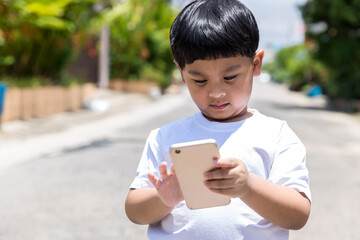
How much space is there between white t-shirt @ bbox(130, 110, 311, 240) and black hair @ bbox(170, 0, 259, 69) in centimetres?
21

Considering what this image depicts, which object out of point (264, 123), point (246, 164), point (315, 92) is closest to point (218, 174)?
point (246, 164)

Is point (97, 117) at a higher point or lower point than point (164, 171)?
lower

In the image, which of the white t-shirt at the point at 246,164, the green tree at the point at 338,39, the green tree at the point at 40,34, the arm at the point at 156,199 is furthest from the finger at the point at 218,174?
the green tree at the point at 338,39

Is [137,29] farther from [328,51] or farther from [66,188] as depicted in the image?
[66,188]

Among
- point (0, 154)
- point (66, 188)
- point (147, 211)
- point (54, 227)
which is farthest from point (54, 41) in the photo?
point (147, 211)

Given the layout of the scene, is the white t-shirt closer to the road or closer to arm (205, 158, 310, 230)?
arm (205, 158, 310, 230)

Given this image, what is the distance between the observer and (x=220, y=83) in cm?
167

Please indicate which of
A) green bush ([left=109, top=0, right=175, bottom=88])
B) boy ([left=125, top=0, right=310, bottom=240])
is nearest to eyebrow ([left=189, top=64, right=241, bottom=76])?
boy ([left=125, top=0, right=310, bottom=240])

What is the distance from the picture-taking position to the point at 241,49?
1.68 m

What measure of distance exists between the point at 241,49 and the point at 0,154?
8.82m

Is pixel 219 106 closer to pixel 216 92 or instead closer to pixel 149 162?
pixel 216 92

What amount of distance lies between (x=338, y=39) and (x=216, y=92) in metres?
26.3

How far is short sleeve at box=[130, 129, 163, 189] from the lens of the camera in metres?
1.82

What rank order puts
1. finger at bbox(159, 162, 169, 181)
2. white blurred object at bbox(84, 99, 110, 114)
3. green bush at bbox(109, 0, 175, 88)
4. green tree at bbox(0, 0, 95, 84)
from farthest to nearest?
green bush at bbox(109, 0, 175, 88)
white blurred object at bbox(84, 99, 110, 114)
green tree at bbox(0, 0, 95, 84)
finger at bbox(159, 162, 169, 181)
